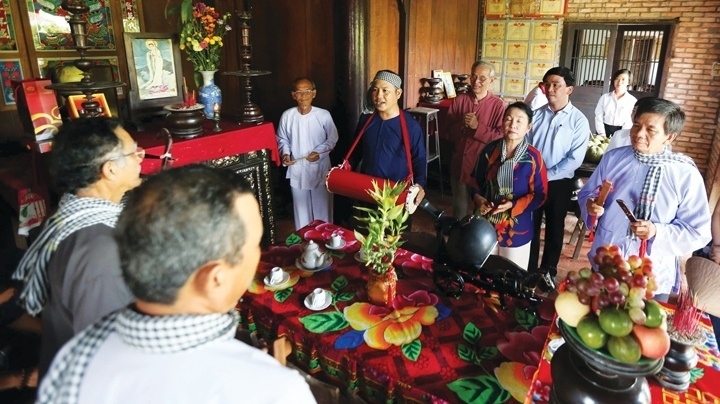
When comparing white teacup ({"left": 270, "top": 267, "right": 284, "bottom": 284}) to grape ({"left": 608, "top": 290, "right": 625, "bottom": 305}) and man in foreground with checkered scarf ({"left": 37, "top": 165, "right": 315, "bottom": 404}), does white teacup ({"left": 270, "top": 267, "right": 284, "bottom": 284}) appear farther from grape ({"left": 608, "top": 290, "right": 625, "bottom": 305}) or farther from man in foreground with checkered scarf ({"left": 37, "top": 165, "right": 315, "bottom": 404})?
grape ({"left": 608, "top": 290, "right": 625, "bottom": 305})

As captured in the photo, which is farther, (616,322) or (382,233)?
(382,233)

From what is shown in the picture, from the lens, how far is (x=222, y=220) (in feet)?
2.67

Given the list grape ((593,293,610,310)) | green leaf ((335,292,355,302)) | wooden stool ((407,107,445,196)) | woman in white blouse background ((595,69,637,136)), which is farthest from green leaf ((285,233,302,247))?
woman in white blouse background ((595,69,637,136))

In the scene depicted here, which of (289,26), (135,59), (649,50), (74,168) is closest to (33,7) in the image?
(135,59)

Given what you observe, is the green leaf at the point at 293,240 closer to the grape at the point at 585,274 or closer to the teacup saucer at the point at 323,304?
the teacup saucer at the point at 323,304

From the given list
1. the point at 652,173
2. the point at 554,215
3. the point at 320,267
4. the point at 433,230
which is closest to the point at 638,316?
the point at 652,173

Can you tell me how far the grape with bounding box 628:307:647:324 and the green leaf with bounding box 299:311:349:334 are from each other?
37.9 inches

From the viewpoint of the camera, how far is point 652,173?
2.04 metres

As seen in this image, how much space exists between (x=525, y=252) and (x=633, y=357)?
1753 millimetres

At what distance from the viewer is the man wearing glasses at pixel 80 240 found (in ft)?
3.98

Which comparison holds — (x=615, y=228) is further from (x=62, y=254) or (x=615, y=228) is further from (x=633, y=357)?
(x=62, y=254)

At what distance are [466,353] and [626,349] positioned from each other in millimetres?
591

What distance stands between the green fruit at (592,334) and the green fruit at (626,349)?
0.9 inches

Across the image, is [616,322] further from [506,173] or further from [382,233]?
[506,173]
